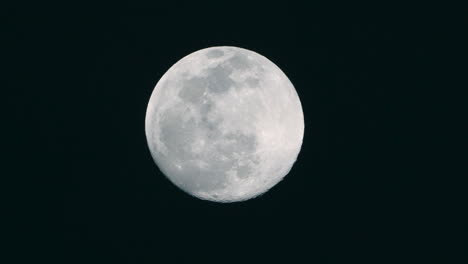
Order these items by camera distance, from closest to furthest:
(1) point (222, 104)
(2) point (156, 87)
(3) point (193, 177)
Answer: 1. (1) point (222, 104)
2. (3) point (193, 177)
3. (2) point (156, 87)

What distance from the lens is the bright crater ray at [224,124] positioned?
16.0 ft

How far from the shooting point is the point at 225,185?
17.2 feet

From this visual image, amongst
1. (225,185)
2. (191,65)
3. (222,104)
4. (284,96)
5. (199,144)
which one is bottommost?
(225,185)

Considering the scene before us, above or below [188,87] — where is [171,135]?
below

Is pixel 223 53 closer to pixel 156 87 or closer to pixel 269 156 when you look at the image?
pixel 156 87

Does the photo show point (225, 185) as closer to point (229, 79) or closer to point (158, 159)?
point (158, 159)

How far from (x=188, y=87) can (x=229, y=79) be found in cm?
62

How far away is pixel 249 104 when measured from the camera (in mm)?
4918

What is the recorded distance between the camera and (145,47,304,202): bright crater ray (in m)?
4.88

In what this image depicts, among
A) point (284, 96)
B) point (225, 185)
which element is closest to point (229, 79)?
point (284, 96)

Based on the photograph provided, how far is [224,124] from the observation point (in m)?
4.84

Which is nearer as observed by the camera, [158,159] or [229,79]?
[229,79]

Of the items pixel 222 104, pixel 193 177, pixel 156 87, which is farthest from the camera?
pixel 156 87

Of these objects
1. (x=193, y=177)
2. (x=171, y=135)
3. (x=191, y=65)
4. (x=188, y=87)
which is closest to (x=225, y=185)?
(x=193, y=177)
